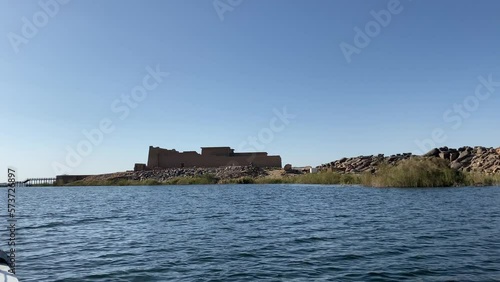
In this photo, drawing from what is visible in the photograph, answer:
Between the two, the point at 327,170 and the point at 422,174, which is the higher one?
the point at 327,170

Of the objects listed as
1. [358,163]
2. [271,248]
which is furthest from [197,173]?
[271,248]

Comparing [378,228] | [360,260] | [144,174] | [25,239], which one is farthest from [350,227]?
[144,174]

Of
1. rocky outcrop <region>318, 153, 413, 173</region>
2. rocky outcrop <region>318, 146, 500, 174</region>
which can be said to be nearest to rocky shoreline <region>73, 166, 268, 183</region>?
rocky outcrop <region>318, 153, 413, 173</region>

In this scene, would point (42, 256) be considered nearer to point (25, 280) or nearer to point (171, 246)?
point (25, 280)

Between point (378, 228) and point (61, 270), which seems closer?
point (61, 270)

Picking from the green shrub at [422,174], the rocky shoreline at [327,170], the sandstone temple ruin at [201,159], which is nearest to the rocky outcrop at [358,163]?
the rocky shoreline at [327,170]

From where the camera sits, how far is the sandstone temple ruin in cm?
11494

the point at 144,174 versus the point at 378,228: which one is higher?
the point at 144,174

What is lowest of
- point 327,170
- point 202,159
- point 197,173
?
point 327,170

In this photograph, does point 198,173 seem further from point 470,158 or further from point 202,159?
point 470,158

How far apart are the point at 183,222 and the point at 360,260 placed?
39.2 feet

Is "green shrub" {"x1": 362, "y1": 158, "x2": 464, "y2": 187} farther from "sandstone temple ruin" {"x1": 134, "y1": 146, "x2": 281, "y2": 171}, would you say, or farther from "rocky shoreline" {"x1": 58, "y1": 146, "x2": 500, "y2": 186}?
"sandstone temple ruin" {"x1": 134, "y1": 146, "x2": 281, "y2": 171}

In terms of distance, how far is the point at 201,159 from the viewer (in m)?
116

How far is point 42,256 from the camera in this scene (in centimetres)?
1312
